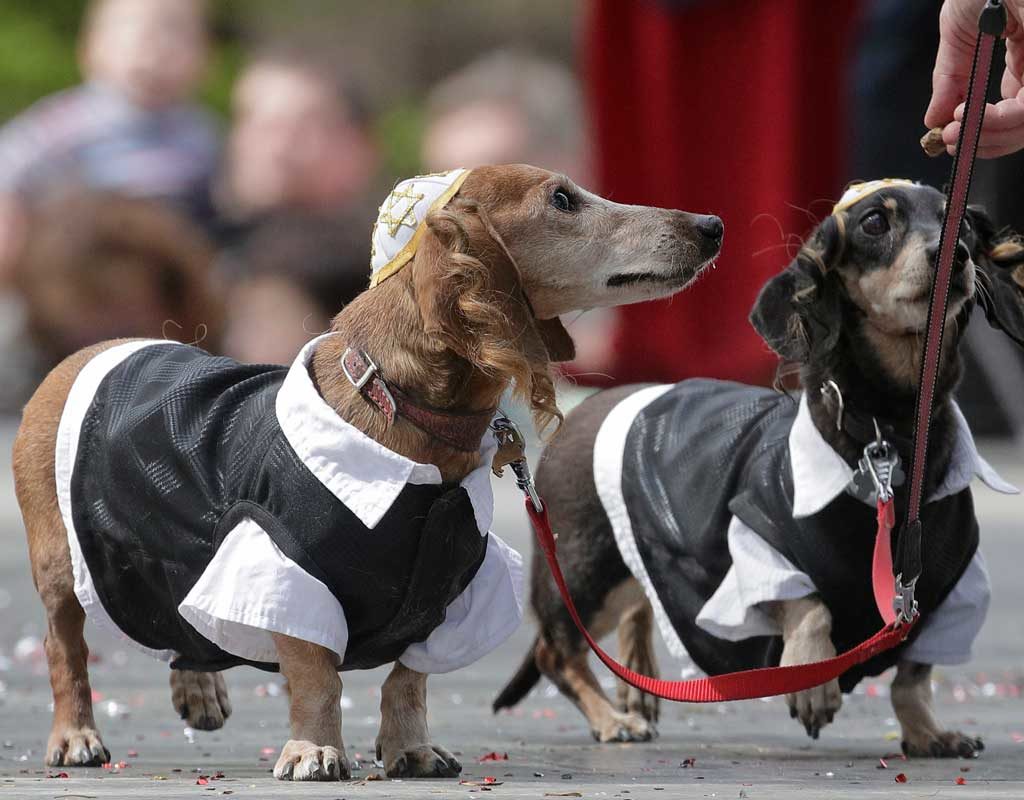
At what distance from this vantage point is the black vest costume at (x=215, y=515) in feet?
13.7

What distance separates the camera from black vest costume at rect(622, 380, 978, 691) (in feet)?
15.8

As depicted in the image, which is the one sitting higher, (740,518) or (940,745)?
(740,518)

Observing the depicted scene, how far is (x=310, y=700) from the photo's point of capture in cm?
420

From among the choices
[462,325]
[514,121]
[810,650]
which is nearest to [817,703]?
[810,650]

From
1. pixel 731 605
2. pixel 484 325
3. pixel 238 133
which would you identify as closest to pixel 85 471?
pixel 484 325

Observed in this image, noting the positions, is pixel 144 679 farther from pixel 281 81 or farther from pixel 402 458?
pixel 281 81

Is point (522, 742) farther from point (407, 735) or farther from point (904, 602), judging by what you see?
point (904, 602)

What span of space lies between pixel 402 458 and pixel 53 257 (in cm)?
1190

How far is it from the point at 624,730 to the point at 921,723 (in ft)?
2.95

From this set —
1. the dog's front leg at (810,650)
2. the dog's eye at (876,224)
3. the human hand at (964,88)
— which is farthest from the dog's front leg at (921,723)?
the human hand at (964,88)

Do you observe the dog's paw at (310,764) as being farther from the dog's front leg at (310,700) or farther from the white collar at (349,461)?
the white collar at (349,461)

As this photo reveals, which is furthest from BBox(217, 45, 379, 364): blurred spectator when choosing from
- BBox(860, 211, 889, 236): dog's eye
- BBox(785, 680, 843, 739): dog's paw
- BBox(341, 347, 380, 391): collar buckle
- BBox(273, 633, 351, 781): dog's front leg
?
BBox(273, 633, 351, 781): dog's front leg

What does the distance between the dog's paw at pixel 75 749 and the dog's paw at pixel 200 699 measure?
14.8 inches

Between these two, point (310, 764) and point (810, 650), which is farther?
point (810, 650)
